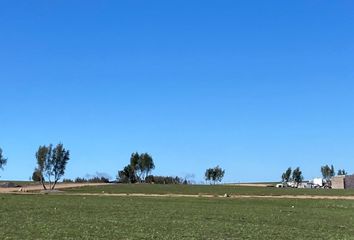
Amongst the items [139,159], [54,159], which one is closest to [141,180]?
[139,159]

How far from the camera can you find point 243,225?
87.8 feet

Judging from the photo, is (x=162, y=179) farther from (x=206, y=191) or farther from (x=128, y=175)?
(x=206, y=191)

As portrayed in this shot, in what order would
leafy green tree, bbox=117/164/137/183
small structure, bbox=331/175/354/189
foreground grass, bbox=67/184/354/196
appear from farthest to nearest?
leafy green tree, bbox=117/164/137/183 < small structure, bbox=331/175/354/189 < foreground grass, bbox=67/184/354/196

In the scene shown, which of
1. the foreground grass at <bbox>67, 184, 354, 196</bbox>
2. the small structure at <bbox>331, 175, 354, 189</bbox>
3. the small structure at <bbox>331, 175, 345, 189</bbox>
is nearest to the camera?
the foreground grass at <bbox>67, 184, 354, 196</bbox>

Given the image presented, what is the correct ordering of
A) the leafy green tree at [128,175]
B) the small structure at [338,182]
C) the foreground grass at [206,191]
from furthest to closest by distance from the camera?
1. the leafy green tree at [128,175]
2. the small structure at [338,182]
3. the foreground grass at [206,191]

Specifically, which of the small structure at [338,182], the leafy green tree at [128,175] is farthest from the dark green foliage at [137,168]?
the small structure at [338,182]

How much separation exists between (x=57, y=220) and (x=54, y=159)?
103210mm

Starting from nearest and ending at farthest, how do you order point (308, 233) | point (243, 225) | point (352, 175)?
1. point (308, 233)
2. point (243, 225)
3. point (352, 175)

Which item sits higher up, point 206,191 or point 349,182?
point 349,182

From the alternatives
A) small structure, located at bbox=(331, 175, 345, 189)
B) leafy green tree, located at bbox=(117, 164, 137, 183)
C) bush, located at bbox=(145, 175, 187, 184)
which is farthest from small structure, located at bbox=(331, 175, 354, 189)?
leafy green tree, located at bbox=(117, 164, 137, 183)

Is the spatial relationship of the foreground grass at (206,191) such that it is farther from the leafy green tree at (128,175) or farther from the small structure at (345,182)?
the leafy green tree at (128,175)

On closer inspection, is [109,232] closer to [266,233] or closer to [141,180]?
[266,233]

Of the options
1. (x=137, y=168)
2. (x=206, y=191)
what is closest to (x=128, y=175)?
(x=137, y=168)

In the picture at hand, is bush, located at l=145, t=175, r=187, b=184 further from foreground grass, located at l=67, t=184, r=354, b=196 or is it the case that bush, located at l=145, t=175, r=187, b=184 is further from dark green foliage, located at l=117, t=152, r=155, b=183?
foreground grass, located at l=67, t=184, r=354, b=196
